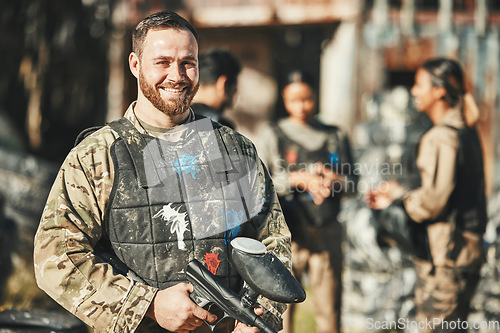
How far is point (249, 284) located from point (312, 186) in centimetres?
265

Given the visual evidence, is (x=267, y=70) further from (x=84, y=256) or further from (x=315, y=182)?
(x=84, y=256)

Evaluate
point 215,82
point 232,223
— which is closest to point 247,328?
point 232,223

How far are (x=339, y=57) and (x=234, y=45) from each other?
5.23 feet

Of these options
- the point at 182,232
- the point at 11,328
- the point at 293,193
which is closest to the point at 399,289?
the point at 293,193

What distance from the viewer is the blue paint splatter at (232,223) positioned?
2.12 m

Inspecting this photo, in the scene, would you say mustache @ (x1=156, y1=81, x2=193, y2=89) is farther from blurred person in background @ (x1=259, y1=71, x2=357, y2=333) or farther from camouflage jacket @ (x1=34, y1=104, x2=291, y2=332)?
blurred person in background @ (x1=259, y1=71, x2=357, y2=333)

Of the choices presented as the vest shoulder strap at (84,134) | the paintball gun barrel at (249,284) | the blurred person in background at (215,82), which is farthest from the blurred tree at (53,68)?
the paintball gun barrel at (249,284)

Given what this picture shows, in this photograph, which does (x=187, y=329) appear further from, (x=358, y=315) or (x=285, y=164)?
(x=358, y=315)

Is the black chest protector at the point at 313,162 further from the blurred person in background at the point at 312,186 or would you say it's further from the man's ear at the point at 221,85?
the man's ear at the point at 221,85

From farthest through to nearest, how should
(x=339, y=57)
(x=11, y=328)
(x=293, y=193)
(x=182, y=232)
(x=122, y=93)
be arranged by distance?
1. (x=122, y=93)
2. (x=339, y=57)
3. (x=293, y=193)
4. (x=11, y=328)
5. (x=182, y=232)

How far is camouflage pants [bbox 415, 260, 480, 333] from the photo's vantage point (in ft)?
12.7

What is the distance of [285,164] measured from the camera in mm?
4637

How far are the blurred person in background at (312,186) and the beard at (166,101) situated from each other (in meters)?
2.40

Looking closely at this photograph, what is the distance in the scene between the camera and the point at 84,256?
6.41 feet
